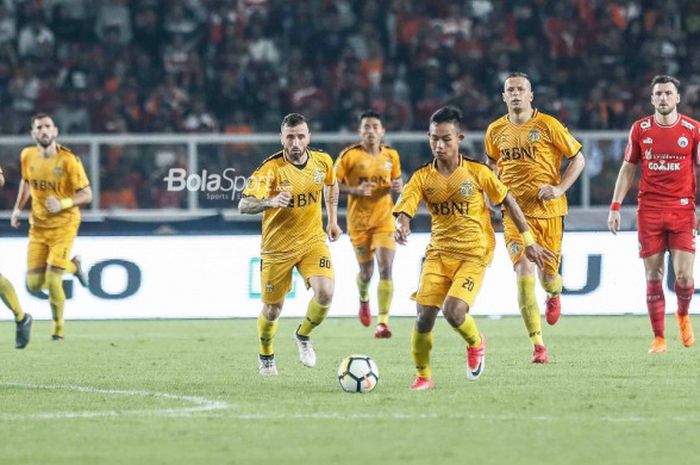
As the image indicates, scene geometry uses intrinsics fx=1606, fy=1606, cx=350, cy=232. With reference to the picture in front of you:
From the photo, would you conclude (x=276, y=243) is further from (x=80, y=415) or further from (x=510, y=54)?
(x=510, y=54)

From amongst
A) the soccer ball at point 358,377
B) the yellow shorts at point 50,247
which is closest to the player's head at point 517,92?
the soccer ball at point 358,377

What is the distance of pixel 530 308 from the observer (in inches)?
479

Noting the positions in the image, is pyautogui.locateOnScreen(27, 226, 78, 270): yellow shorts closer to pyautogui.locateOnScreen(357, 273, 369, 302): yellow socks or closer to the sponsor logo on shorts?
pyautogui.locateOnScreen(357, 273, 369, 302): yellow socks

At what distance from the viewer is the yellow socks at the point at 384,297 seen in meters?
15.3

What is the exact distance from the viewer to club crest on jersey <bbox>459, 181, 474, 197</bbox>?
10180mm

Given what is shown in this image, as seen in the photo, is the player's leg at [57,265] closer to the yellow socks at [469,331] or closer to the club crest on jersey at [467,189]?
the yellow socks at [469,331]

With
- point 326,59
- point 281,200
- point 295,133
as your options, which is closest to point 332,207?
point 295,133

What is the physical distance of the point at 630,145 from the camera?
41.8 ft

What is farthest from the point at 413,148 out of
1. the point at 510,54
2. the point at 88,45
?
the point at 88,45

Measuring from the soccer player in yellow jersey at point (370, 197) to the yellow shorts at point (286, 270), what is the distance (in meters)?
4.07

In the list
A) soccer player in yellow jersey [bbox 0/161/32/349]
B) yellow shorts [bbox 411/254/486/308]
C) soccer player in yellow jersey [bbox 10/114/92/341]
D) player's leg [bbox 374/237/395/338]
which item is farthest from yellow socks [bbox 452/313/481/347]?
soccer player in yellow jersey [bbox 10/114/92/341]

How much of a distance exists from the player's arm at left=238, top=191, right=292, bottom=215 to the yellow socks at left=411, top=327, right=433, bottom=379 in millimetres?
1313

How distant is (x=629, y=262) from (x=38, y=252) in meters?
6.25

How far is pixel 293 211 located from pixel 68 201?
4259mm
